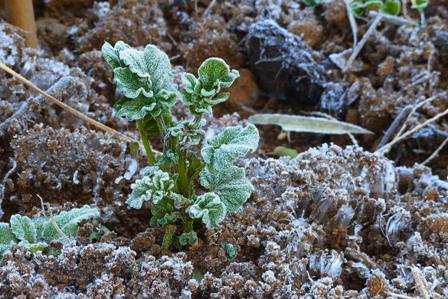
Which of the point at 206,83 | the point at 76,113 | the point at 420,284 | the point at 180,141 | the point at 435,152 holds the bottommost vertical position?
the point at 435,152

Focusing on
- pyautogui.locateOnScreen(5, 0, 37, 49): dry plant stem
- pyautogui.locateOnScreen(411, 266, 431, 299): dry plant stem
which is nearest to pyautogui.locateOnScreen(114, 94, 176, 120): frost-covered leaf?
pyautogui.locateOnScreen(411, 266, 431, 299): dry plant stem

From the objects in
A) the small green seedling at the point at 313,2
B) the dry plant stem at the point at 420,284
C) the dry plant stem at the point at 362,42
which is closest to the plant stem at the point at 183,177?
the dry plant stem at the point at 420,284

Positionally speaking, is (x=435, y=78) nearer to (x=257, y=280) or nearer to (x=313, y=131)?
(x=313, y=131)

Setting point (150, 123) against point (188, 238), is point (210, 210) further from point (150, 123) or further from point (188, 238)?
point (150, 123)

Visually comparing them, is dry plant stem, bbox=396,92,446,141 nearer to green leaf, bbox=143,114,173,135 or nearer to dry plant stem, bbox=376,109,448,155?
dry plant stem, bbox=376,109,448,155

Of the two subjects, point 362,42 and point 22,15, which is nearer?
point 22,15

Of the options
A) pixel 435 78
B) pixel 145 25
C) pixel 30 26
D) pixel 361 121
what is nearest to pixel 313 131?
pixel 361 121

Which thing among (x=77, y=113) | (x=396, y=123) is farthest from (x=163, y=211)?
(x=396, y=123)

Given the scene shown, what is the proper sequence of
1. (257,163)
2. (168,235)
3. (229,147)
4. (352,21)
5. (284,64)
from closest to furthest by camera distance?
1. (229,147)
2. (168,235)
3. (257,163)
4. (284,64)
5. (352,21)
